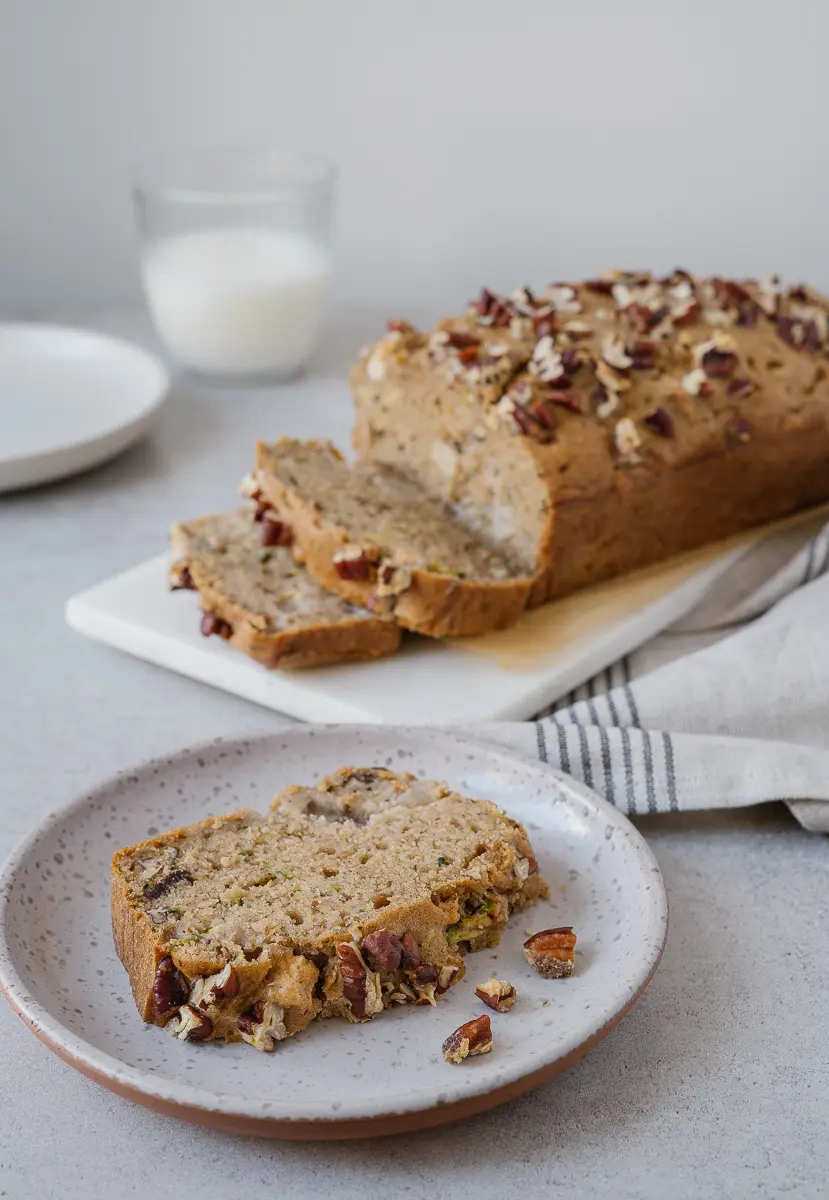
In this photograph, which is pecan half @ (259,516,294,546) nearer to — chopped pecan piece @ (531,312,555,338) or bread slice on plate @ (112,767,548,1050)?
chopped pecan piece @ (531,312,555,338)

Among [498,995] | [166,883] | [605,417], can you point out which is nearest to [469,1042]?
[498,995]

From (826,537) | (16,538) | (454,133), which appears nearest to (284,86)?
(454,133)

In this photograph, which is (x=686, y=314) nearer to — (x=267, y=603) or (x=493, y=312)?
(x=493, y=312)

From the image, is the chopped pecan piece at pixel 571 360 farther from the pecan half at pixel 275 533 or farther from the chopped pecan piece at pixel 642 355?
the pecan half at pixel 275 533

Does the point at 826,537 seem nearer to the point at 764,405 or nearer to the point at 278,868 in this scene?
the point at 764,405

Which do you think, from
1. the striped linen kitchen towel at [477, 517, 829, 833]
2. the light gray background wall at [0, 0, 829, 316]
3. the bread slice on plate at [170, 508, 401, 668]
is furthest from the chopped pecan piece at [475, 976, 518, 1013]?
the light gray background wall at [0, 0, 829, 316]

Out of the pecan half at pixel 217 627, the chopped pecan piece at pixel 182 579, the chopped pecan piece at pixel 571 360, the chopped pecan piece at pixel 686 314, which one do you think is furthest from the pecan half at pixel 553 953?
the chopped pecan piece at pixel 686 314
